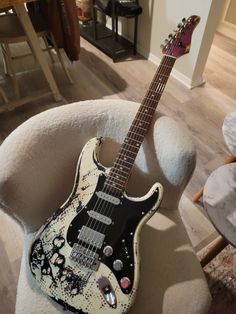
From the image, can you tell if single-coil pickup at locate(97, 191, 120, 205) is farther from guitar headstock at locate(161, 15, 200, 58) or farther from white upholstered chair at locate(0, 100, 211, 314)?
guitar headstock at locate(161, 15, 200, 58)

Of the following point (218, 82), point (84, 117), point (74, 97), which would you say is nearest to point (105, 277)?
point (84, 117)

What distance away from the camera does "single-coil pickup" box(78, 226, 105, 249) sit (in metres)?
0.70

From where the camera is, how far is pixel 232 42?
277cm

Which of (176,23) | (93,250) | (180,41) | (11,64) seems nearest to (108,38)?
(176,23)

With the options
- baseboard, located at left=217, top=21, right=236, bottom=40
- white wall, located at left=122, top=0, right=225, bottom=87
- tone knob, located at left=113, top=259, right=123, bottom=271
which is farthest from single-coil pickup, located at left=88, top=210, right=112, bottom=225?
baseboard, located at left=217, top=21, right=236, bottom=40

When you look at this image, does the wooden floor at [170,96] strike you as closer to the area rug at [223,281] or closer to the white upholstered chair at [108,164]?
the area rug at [223,281]

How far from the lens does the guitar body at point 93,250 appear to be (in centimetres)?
64

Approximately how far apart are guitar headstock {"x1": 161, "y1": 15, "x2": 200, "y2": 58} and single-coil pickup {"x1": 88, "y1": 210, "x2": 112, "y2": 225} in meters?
0.61

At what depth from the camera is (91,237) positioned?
0.71 metres

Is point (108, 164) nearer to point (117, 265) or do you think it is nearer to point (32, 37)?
point (117, 265)

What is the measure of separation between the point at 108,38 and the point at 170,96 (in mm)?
967

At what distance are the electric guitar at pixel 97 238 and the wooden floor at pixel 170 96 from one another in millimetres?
653

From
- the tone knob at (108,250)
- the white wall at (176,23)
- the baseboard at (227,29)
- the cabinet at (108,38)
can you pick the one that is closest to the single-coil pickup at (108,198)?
the tone knob at (108,250)

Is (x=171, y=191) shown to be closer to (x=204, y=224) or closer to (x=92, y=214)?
(x=92, y=214)
